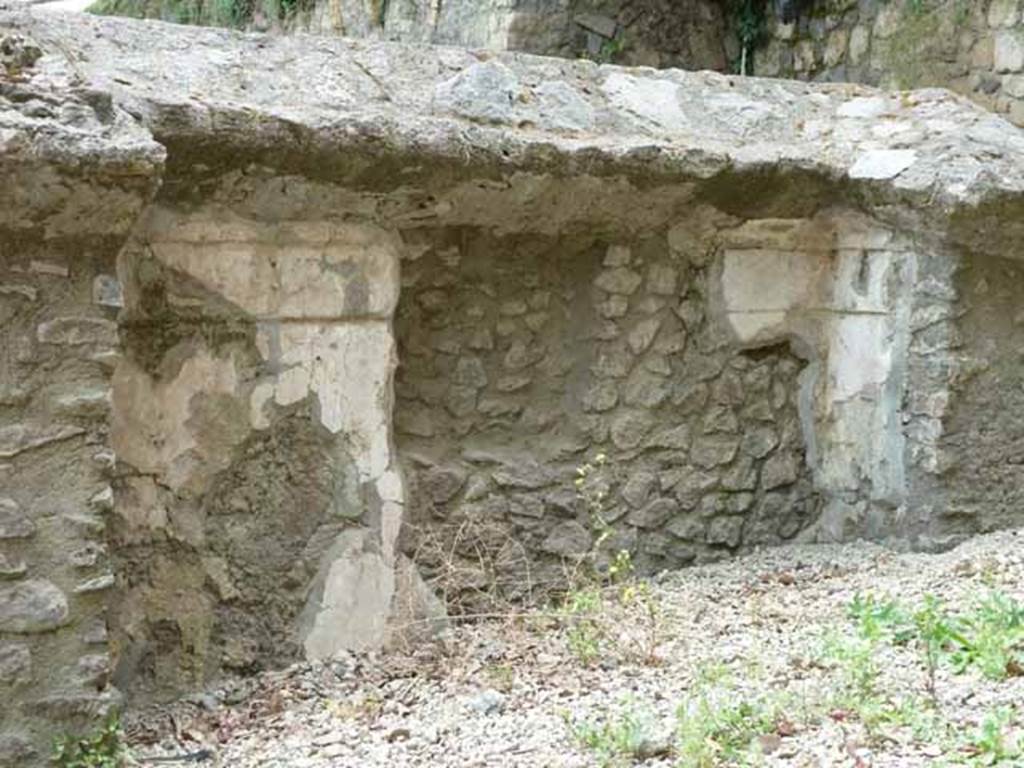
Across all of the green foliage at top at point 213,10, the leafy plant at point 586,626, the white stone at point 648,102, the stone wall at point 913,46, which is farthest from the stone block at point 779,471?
the green foliage at top at point 213,10

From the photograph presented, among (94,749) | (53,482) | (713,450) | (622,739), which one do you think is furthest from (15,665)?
(713,450)

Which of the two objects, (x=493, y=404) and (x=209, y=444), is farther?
(x=493, y=404)

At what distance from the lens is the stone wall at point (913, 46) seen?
859 cm

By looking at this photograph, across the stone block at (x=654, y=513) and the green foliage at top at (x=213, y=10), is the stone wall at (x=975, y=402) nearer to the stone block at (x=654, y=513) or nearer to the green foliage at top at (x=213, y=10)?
the stone block at (x=654, y=513)

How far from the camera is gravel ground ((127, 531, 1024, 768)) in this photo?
10.3 feet

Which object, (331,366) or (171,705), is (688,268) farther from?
(171,705)

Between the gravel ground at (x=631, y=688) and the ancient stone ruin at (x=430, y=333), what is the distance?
0.67 ft

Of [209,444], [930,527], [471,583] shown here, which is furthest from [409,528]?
[930,527]

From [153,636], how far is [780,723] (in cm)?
164

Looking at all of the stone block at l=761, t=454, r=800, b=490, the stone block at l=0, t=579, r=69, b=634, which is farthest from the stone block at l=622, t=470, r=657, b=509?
the stone block at l=0, t=579, r=69, b=634

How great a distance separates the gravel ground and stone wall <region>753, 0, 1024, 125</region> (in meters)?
4.69

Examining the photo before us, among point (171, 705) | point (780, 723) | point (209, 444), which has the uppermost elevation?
point (209, 444)

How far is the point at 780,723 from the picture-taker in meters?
3.16

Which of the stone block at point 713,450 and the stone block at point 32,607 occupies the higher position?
the stone block at point 713,450
